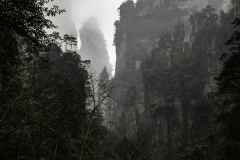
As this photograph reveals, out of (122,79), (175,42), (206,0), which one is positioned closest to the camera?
(175,42)

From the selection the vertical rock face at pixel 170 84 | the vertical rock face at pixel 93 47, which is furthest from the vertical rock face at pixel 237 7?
the vertical rock face at pixel 93 47

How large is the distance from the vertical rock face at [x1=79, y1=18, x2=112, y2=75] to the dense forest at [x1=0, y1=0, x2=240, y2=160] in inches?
2840

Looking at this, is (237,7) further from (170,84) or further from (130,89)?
(130,89)

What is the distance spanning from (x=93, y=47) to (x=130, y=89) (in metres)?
101

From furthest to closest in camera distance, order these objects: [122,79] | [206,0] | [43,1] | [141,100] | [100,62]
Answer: [100,62]
[206,0]
[122,79]
[141,100]
[43,1]

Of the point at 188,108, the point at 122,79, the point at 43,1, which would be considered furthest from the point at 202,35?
the point at 43,1

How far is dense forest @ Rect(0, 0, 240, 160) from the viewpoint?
973 centimetres

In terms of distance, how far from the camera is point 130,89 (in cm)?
4541

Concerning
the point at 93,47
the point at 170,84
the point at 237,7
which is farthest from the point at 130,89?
the point at 93,47

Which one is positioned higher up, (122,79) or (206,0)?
(206,0)

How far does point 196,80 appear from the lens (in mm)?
37750

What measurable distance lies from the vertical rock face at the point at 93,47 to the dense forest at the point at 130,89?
72124 mm

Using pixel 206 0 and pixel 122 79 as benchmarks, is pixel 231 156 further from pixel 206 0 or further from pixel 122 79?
pixel 206 0

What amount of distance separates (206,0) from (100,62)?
83.8 meters
